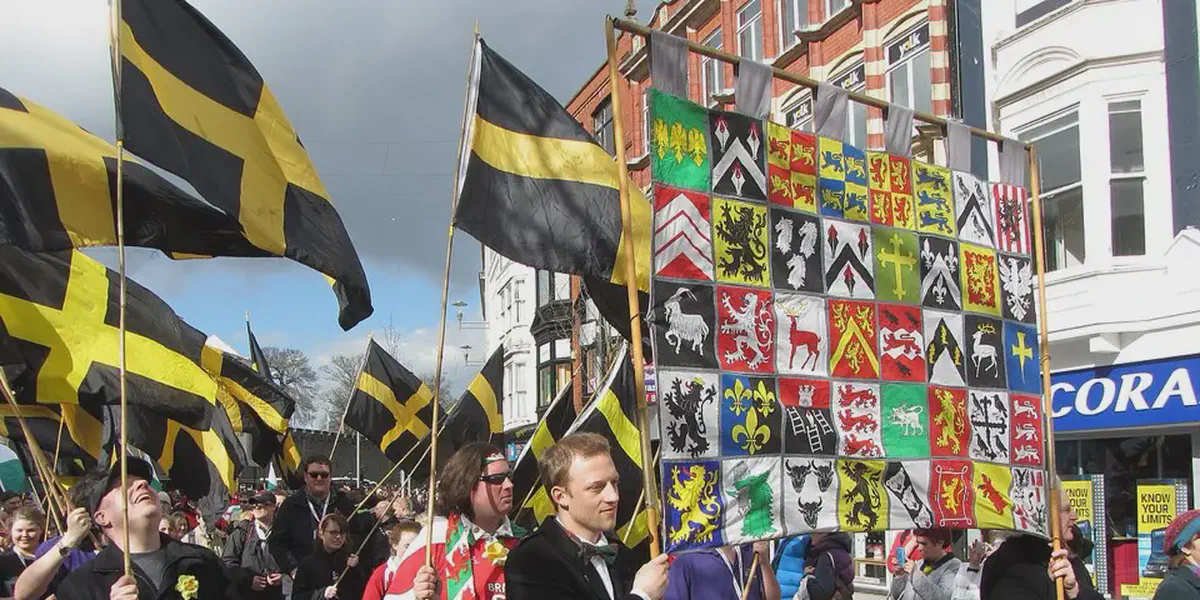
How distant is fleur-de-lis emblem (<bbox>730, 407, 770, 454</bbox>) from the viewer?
542 cm

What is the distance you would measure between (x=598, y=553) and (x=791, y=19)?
68.6 ft

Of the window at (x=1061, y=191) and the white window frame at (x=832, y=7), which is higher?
the white window frame at (x=832, y=7)

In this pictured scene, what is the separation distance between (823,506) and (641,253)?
1563 millimetres

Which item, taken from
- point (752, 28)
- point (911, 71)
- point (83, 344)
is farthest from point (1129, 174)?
point (752, 28)

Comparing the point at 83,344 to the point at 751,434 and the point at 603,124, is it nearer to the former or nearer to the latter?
the point at 751,434

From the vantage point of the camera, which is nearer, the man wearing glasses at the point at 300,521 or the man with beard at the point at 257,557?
the man with beard at the point at 257,557

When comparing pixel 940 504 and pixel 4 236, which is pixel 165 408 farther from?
pixel 940 504

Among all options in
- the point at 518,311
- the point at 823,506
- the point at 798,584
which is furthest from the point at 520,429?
the point at 823,506

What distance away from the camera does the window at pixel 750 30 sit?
82.9ft

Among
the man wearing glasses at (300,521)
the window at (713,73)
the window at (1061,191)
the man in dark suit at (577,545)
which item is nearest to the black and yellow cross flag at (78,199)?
the man in dark suit at (577,545)

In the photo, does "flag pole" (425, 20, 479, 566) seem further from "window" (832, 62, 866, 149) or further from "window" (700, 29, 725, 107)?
"window" (700, 29, 725, 107)

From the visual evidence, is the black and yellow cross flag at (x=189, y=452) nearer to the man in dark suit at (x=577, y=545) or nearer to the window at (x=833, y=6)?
the man in dark suit at (x=577, y=545)

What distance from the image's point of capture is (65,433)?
1090 centimetres

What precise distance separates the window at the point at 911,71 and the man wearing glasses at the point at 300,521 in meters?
11.9
